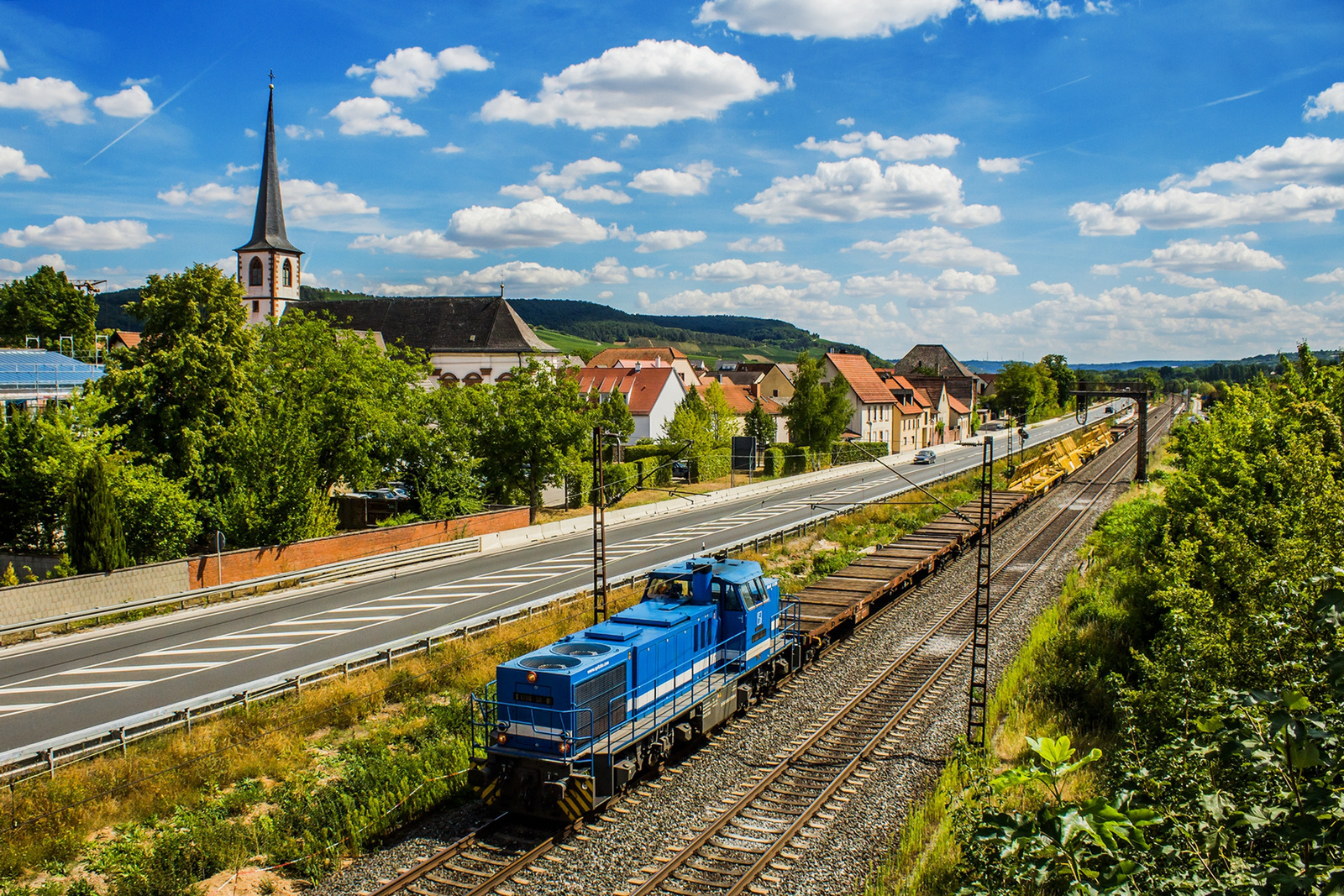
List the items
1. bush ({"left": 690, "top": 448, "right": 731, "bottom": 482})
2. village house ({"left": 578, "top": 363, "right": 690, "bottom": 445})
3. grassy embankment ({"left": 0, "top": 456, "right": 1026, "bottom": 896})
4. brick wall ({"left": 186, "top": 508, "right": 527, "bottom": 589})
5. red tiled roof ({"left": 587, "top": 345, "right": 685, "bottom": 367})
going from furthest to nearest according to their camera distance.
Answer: red tiled roof ({"left": 587, "top": 345, "right": 685, "bottom": 367}) < village house ({"left": 578, "top": 363, "right": 690, "bottom": 445}) < bush ({"left": 690, "top": 448, "right": 731, "bottom": 482}) < brick wall ({"left": 186, "top": 508, "right": 527, "bottom": 589}) < grassy embankment ({"left": 0, "top": 456, "right": 1026, "bottom": 896})

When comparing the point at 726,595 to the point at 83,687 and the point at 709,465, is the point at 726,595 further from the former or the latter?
the point at 709,465

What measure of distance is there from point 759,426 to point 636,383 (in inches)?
534

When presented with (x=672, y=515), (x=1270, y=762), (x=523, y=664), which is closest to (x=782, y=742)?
(x=523, y=664)

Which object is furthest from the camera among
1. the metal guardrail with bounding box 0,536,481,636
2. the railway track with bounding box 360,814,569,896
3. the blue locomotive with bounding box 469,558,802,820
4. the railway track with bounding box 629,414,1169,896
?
the metal guardrail with bounding box 0,536,481,636

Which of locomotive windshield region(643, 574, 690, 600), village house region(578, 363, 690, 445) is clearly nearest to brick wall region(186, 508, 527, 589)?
locomotive windshield region(643, 574, 690, 600)

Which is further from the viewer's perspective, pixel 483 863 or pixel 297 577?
pixel 297 577

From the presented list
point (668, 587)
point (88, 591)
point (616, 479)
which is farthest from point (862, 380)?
point (88, 591)

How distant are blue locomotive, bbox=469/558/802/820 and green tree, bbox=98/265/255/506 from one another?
20461 millimetres

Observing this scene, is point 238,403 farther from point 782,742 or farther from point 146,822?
point 782,742

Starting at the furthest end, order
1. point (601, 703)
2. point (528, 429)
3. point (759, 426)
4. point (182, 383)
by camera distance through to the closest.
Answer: point (759, 426), point (528, 429), point (182, 383), point (601, 703)

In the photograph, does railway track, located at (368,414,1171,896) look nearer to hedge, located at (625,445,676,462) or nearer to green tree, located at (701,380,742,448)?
hedge, located at (625,445,676,462)

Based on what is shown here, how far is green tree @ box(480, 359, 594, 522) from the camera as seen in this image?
43125 mm

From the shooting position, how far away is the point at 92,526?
88.3 feet

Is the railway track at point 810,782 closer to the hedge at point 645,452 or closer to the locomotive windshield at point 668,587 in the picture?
the locomotive windshield at point 668,587
